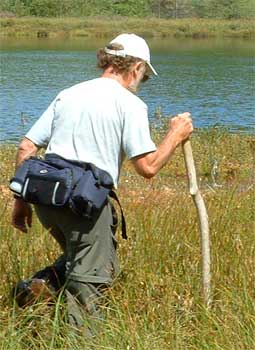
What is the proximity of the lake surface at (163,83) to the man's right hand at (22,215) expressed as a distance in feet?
23.4

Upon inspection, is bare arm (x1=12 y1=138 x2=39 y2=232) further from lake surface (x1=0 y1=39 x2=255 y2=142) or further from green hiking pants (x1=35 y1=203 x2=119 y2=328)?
lake surface (x1=0 y1=39 x2=255 y2=142)

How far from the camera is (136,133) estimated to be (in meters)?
3.41

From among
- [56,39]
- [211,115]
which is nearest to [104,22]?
[56,39]

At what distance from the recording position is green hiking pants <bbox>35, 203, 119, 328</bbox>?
3457 mm

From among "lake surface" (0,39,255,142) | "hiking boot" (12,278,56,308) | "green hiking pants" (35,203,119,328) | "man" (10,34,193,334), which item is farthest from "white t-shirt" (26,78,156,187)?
"lake surface" (0,39,255,142)

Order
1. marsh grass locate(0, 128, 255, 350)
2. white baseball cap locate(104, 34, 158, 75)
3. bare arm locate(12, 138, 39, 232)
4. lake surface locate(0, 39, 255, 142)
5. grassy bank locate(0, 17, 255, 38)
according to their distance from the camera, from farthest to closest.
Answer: grassy bank locate(0, 17, 255, 38), lake surface locate(0, 39, 255, 142), bare arm locate(12, 138, 39, 232), white baseball cap locate(104, 34, 158, 75), marsh grass locate(0, 128, 255, 350)

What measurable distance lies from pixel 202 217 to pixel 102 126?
658mm

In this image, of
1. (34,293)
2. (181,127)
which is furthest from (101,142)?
(34,293)

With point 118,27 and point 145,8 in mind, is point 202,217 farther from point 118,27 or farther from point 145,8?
point 145,8

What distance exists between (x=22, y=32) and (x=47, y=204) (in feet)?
188

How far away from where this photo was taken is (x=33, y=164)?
11.4 feet

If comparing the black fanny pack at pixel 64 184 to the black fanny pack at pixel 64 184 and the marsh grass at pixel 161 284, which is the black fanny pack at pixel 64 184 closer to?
the black fanny pack at pixel 64 184

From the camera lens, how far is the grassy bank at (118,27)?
198 feet

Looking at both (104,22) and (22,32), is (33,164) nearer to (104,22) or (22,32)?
(22,32)
